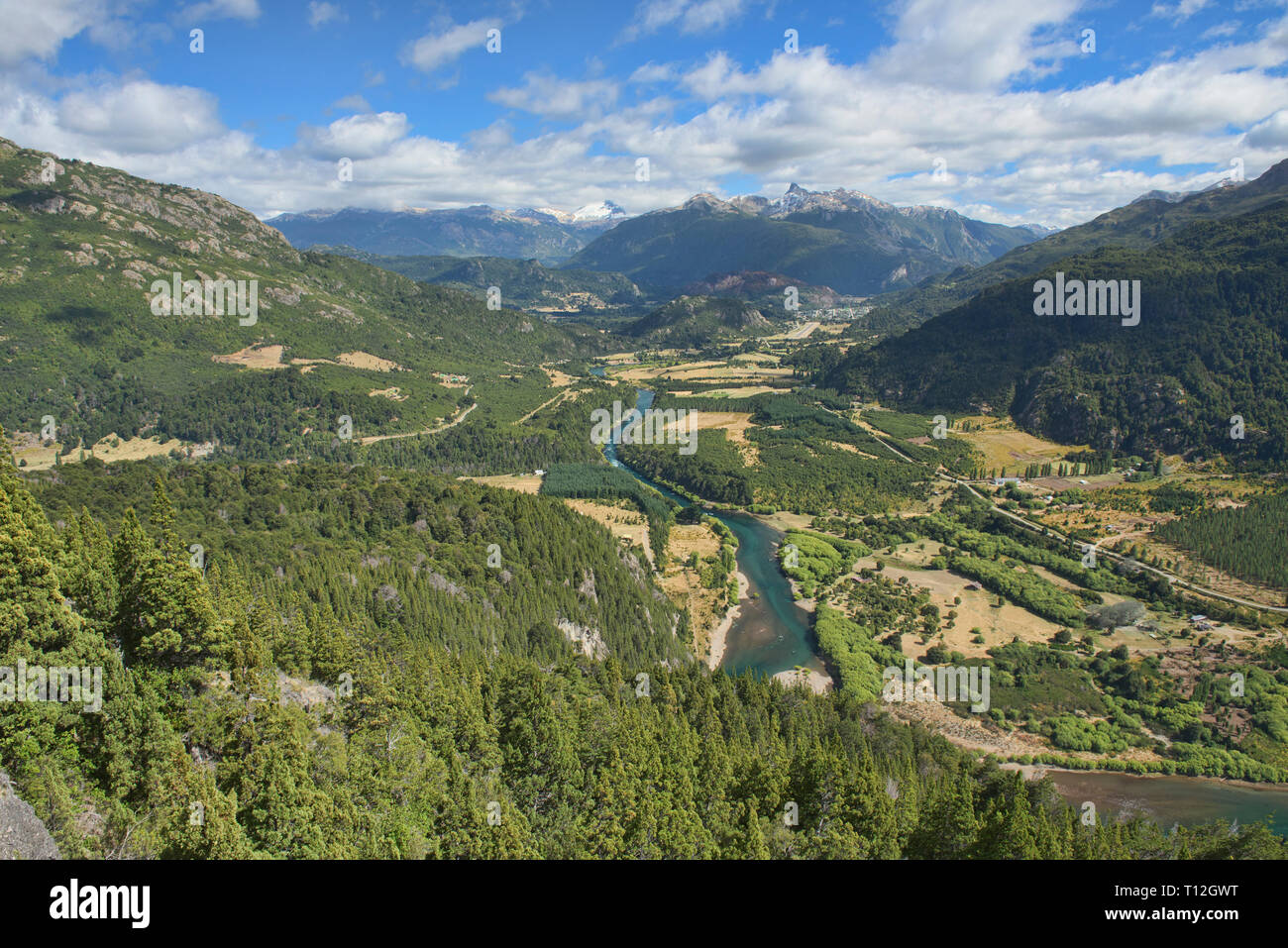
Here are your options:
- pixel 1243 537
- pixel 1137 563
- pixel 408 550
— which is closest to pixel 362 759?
pixel 408 550

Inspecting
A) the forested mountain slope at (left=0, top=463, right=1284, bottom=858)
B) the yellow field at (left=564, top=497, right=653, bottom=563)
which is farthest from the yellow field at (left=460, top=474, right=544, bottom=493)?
the forested mountain slope at (left=0, top=463, right=1284, bottom=858)

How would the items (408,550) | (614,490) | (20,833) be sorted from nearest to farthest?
(20,833)
(408,550)
(614,490)

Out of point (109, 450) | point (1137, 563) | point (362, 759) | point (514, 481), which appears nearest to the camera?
point (362, 759)

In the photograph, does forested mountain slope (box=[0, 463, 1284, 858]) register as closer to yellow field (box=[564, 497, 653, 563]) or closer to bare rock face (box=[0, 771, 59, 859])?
bare rock face (box=[0, 771, 59, 859])

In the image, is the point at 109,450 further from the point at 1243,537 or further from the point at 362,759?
the point at 1243,537

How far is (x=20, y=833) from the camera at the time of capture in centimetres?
2027

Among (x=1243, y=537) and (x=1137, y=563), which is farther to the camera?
(x=1243, y=537)

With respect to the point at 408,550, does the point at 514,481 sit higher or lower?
higher

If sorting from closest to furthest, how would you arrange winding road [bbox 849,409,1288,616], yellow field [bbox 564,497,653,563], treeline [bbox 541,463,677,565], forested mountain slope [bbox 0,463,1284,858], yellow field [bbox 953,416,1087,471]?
forested mountain slope [bbox 0,463,1284,858]
winding road [bbox 849,409,1288,616]
yellow field [bbox 564,497,653,563]
treeline [bbox 541,463,677,565]
yellow field [bbox 953,416,1087,471]

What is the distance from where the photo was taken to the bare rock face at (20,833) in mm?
19562

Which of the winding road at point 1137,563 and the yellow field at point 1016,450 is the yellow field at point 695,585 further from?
the yellow field at point 1016,450

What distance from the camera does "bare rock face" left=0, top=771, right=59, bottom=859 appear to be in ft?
64.2

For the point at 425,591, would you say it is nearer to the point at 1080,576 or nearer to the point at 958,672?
the point at 958,672
